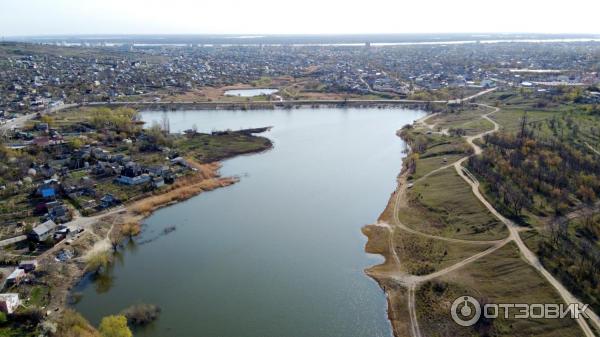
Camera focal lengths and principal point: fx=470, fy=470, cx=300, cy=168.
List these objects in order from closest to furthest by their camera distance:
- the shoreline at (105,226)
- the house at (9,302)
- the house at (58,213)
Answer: the house at (9,302) < the shoreline at (105,226) < the house at (58,213)

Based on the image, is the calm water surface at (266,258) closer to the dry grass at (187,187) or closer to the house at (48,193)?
the dry grass at (187,187)

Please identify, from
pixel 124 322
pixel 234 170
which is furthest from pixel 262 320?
pixel 234 170

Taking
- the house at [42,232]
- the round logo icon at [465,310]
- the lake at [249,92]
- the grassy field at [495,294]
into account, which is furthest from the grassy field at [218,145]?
the lake at [249,92]

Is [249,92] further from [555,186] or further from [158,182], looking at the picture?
[555,186]

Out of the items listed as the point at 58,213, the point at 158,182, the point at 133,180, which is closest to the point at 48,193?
the point at 58,213

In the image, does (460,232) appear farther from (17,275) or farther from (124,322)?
(17,275)

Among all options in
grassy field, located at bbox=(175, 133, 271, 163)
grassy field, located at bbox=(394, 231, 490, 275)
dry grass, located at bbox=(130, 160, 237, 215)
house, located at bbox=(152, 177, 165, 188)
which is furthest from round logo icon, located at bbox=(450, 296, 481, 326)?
grassy field, located at bbox=(175, 133, 271, 163)
